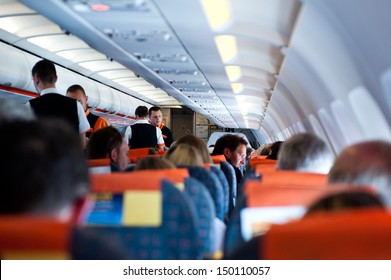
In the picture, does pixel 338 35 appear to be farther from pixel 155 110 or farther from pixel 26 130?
pixel 155 110

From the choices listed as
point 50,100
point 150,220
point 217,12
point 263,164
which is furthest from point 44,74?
point 150,220

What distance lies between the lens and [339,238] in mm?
1413

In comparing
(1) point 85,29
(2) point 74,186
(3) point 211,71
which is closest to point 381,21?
(2) point 74,186

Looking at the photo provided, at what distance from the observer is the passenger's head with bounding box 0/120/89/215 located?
55.9 inches

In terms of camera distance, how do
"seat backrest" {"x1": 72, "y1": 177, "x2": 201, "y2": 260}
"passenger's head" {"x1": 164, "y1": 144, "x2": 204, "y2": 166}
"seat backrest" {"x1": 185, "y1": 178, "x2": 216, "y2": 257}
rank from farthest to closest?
"passenger's head" {"x1": 164, "y1": 144, "x2": 204, "y2": 166}, "seat backrest" {"x1": 185, "y1": 178, "x2": 216, "y2": 257}, "seat backrest" {"x1": 72, "y1": 177, "x2": 201, "y2": 260}

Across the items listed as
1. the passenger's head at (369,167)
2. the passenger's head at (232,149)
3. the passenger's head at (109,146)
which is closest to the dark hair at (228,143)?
the passenger's head at (232,149)

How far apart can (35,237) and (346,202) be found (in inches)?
30.2

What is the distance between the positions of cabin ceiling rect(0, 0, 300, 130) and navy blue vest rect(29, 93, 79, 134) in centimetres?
81

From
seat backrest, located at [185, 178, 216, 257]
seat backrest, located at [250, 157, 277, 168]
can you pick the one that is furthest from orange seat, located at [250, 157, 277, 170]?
seat backrest, located at [185, 178, 216, 257]

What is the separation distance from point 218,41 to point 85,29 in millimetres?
1597

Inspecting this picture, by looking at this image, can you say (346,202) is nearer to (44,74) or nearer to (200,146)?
(200,146)

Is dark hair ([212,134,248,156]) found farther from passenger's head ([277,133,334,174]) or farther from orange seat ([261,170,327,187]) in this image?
orange seat ([261,170,327,187])

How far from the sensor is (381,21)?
3.89 metres

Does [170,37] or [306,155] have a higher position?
[170,37]
